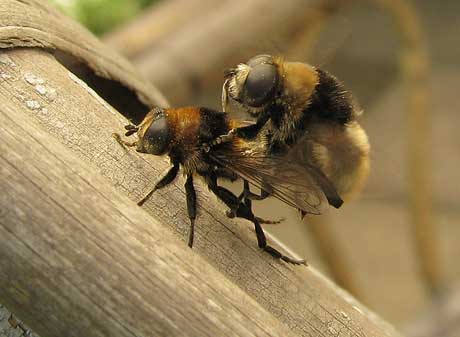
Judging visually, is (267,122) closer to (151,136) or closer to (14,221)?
(151,136)

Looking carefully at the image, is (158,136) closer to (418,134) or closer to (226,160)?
(226,160)

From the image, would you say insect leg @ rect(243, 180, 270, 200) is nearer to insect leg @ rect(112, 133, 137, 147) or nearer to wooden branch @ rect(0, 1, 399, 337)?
insect leg @ rect(112, 133, 137, 147)

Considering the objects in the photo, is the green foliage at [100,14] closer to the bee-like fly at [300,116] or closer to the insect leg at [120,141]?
the bee-like fly at [300,116]

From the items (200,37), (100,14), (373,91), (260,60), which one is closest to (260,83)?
(260,60)

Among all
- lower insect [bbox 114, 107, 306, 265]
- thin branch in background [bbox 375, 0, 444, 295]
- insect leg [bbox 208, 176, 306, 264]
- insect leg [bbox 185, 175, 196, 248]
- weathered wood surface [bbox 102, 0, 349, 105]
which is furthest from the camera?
thin branch in background [bbox 375, 0, 444, 295]

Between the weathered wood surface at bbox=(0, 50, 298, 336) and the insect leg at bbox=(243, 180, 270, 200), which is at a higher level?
the insect leg at bbox=(243, 180, 270, 200)

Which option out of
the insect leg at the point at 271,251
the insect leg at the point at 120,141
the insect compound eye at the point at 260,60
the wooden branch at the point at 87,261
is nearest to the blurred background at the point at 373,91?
the insect compound eye at the point at 260,60

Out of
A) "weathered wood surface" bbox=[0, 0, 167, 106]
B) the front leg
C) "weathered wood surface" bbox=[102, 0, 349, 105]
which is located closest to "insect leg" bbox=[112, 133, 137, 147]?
A: "weathered wood surface" bbox=[0, 0, 167, 106]
